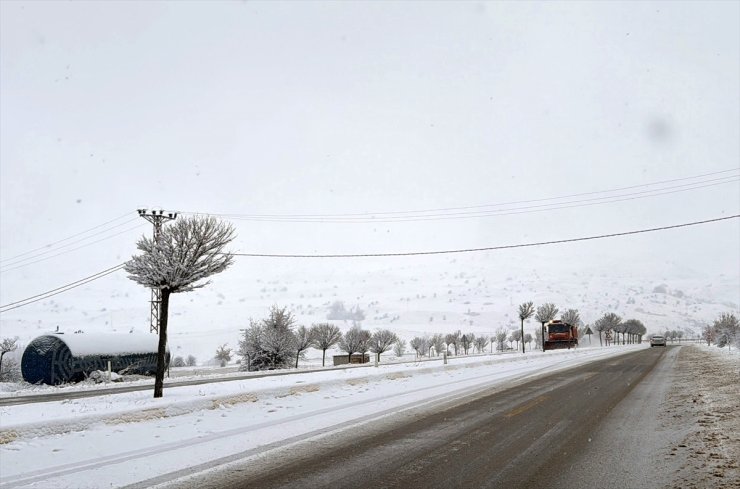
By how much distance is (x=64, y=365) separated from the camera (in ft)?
114

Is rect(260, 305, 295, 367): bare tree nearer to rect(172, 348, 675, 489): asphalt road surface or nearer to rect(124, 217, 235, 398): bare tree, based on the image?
rect(124, 217, 235, 398): bare tree

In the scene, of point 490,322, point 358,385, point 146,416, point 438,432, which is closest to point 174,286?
point 146,416

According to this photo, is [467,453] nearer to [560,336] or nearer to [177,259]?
[177,259]

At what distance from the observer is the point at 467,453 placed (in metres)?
7.32

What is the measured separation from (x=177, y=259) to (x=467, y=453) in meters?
10.8

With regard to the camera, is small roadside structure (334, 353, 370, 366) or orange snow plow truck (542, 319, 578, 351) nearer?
small roadside structure (334, 353, 370, 366)

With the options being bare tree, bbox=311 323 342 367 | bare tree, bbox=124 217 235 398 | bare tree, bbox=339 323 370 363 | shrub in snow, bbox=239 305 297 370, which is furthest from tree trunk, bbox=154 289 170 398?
bare tree, bbox=339 323 370 363

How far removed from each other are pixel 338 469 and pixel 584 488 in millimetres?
3024

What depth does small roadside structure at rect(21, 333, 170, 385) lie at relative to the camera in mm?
34844

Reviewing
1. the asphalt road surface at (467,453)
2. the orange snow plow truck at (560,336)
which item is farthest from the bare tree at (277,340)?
the orange snow plow truck at (560,336)

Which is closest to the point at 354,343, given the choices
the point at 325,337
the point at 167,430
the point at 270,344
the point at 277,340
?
the point at 325,337

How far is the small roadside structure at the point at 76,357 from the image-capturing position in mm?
34844

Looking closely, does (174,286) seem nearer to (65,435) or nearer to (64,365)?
(65,435)

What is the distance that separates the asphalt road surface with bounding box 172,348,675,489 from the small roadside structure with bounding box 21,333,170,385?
32368 millimetres
